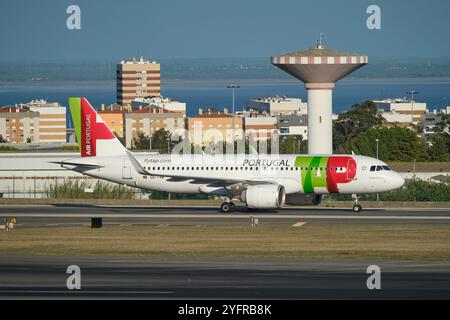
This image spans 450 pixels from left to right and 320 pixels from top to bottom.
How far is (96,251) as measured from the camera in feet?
147

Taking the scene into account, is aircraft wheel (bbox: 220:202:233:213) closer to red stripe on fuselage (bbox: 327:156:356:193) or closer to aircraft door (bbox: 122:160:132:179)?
red stripe on fuselage (bbox: 327:156:356:193)

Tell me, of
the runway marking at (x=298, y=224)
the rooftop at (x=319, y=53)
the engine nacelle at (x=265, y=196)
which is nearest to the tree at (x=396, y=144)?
the rooftop at (x=319, y=53)

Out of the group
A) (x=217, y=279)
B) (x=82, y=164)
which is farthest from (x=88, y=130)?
(x=217, y=279)

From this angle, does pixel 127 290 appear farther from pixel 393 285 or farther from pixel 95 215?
pixel 95 215

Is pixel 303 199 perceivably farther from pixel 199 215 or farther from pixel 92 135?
pixel 92 135

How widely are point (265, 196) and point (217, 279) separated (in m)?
25.7

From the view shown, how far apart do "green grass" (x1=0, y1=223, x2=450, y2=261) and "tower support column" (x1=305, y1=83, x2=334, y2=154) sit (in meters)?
38.0

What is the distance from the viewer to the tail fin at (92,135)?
67938mm

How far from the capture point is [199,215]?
2463 inches

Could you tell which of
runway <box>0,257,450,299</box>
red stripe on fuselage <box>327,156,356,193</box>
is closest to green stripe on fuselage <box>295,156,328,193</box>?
red stripe on fuselage <box>327,156,356,193</box>

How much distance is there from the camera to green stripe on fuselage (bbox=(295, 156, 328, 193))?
206ft
